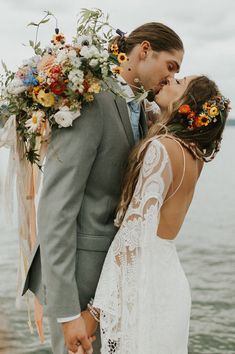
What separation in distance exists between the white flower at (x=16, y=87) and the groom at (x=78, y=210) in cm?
27

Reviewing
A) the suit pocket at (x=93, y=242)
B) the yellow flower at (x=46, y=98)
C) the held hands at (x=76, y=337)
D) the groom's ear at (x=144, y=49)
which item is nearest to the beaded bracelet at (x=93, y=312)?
the held hands at (x=76, y=337)

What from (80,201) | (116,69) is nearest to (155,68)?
A: (116,69)

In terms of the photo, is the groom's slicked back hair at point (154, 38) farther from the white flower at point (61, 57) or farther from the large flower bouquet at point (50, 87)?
the white flower at point (61, 57)

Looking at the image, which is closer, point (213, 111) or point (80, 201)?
point (80, 201)

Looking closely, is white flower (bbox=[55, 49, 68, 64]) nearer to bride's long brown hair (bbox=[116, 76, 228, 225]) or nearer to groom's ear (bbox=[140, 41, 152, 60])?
bride's long brown hair (bbox=[116, 76, 228, 225])

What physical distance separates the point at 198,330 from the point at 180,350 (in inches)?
242

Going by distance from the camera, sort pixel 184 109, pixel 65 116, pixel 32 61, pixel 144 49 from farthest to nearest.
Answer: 1. pixel 144 49
2. pixel 184 109
3. pixel 32 61
4. pixel 65 116

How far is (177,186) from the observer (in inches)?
119

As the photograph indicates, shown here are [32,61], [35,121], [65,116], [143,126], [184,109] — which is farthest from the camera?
[143,126]

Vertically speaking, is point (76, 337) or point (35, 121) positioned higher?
point (35, 121)

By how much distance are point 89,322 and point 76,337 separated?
16 cm

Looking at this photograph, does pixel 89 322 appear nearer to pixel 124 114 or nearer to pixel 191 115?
pixel 124 114

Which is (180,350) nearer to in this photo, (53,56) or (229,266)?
(53,56)

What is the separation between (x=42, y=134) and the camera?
2.96 m
